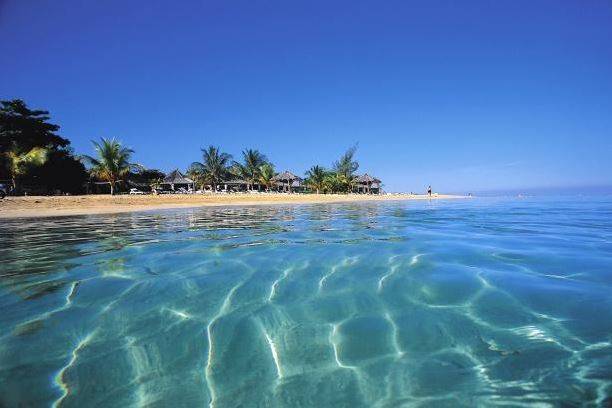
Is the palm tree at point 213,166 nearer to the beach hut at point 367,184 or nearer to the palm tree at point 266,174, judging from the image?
the palm tree at point 266,174

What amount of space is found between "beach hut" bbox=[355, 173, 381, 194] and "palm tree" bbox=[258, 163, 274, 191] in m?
17.1

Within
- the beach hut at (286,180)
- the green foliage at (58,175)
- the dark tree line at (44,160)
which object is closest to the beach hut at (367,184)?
the beach hut at (286,180)

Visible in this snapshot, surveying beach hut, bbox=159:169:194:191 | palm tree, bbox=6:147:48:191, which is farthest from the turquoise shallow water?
beach hut, bbox=159:169:194:191

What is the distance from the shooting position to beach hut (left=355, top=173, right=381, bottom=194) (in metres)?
65.3

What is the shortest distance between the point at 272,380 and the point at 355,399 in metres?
0.42

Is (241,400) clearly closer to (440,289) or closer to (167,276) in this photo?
(440,289)

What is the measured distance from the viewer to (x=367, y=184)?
219ft

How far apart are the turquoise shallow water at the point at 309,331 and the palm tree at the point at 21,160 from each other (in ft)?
95.8

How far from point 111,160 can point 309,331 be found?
1410 inches

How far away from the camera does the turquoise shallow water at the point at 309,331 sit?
5.34 feet

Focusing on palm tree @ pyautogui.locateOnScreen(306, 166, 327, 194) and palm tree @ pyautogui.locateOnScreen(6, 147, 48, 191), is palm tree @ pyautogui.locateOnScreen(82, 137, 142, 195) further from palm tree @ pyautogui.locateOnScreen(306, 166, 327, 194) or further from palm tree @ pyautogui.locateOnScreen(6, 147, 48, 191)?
palm tree @ pyautogui.locateOnScreen(306, 166, 327, 194)

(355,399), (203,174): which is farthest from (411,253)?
(203,174)

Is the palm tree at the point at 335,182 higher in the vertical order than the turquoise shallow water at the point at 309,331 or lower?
higher

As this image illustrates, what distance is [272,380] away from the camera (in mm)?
1726
